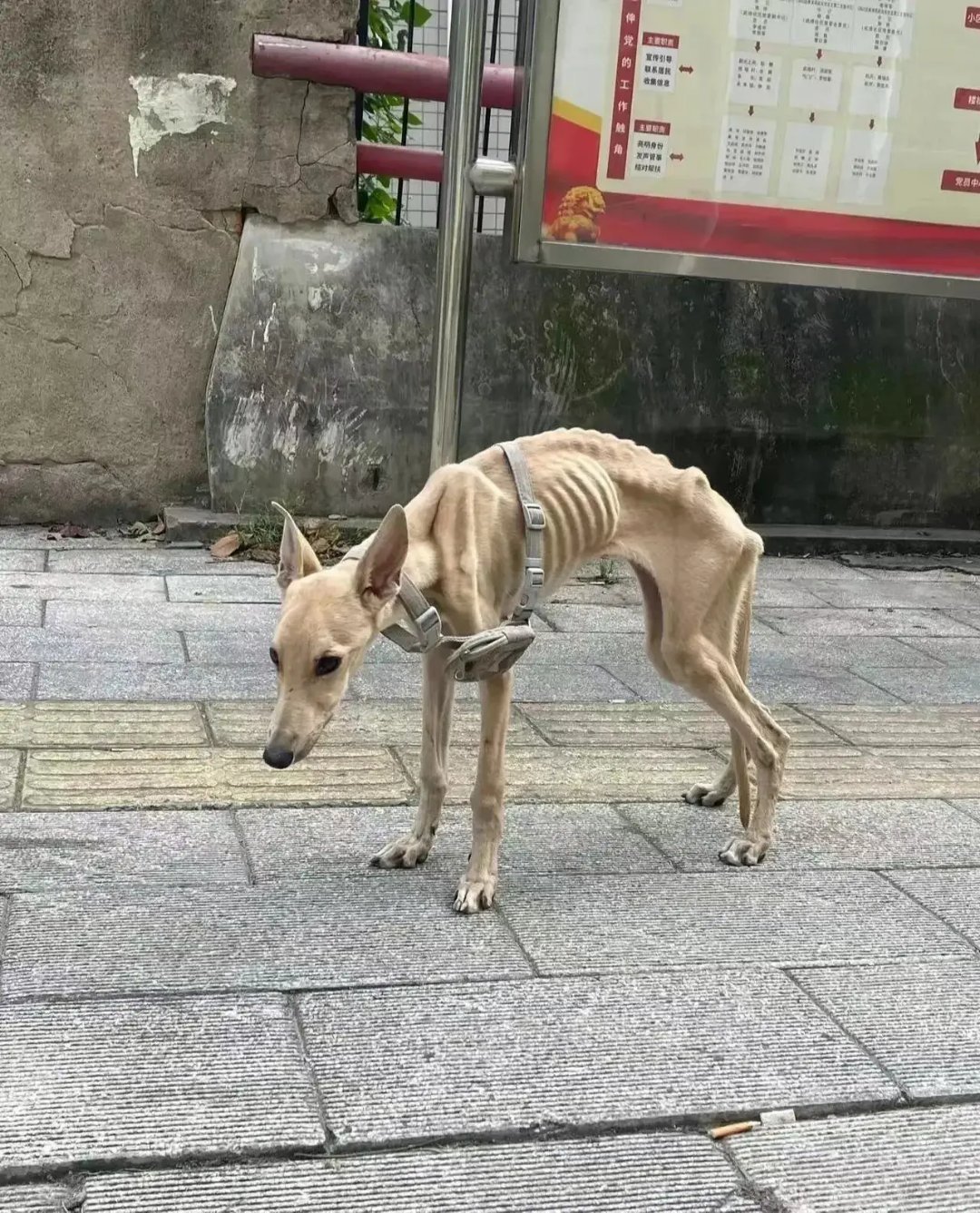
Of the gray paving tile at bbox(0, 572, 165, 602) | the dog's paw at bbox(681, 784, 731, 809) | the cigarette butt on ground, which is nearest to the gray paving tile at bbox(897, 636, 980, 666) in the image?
the dog's paw at bbox(681, 784, 731, 809)

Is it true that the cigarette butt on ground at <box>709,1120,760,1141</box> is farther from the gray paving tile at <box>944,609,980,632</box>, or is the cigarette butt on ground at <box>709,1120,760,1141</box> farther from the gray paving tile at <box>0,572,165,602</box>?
the gray paving tile at <box>944,609,980,632</box>

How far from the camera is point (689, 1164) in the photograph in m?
2.35

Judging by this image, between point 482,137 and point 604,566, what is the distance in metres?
2.93

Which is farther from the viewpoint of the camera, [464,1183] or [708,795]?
[708,795]

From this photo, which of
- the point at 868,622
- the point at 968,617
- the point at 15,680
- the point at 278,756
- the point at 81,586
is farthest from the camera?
the point at 968,617

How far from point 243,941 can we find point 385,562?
0.98 meters

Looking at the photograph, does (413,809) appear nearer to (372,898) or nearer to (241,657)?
(372,898)

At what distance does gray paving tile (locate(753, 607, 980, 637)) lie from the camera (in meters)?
6.48

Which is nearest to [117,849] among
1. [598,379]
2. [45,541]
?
[45,541]

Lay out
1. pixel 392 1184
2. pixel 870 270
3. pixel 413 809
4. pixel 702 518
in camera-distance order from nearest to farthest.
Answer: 1. pixel 392 1184
2. pixel 702 518
3. pixel 413 809
4. pixel 870 270

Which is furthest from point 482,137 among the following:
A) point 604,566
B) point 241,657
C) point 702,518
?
point 702,518

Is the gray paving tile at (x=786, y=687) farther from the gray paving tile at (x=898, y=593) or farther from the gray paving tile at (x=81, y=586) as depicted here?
the gray paving tile at (x=81, y=586)

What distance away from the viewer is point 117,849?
3.49 meters

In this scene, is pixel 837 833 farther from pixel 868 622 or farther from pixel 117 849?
pixel 868 622
